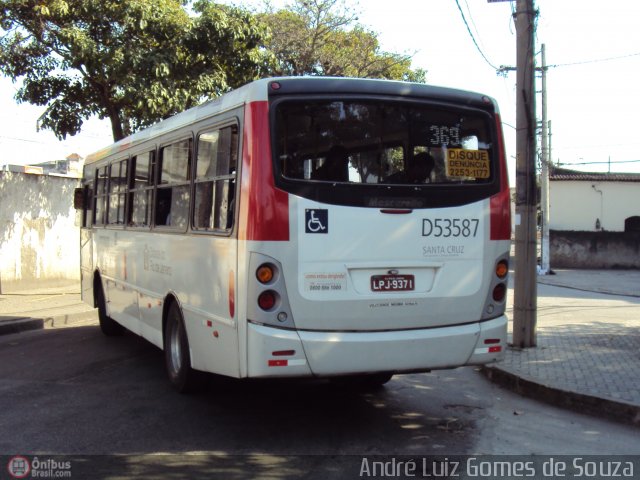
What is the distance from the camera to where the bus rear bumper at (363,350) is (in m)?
4.74

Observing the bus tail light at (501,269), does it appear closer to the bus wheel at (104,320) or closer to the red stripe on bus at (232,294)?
the red stripe on bus at (232,294)

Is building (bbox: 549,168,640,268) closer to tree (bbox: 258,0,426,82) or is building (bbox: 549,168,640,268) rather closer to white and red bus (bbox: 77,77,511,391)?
tree (bbox: 258,0,426,82)

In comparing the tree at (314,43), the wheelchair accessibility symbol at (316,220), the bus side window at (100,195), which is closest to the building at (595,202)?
the tree at (314,43)

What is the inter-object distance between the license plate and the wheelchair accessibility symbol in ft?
1.85

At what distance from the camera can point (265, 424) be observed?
5496 mm

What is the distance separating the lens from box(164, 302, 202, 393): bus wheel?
20.2ft

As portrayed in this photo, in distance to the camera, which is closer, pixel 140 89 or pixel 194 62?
pixel 140 89

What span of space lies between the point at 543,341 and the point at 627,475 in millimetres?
4521

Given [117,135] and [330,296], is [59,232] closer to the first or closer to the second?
[117,135]

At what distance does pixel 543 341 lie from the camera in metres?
8.91

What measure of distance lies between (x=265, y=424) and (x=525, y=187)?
181 inches

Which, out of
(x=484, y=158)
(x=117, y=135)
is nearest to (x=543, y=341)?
(x=484, y=158)

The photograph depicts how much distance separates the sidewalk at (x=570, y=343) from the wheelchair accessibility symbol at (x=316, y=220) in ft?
10.1

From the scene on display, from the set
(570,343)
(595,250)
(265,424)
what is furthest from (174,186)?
(595,250)
